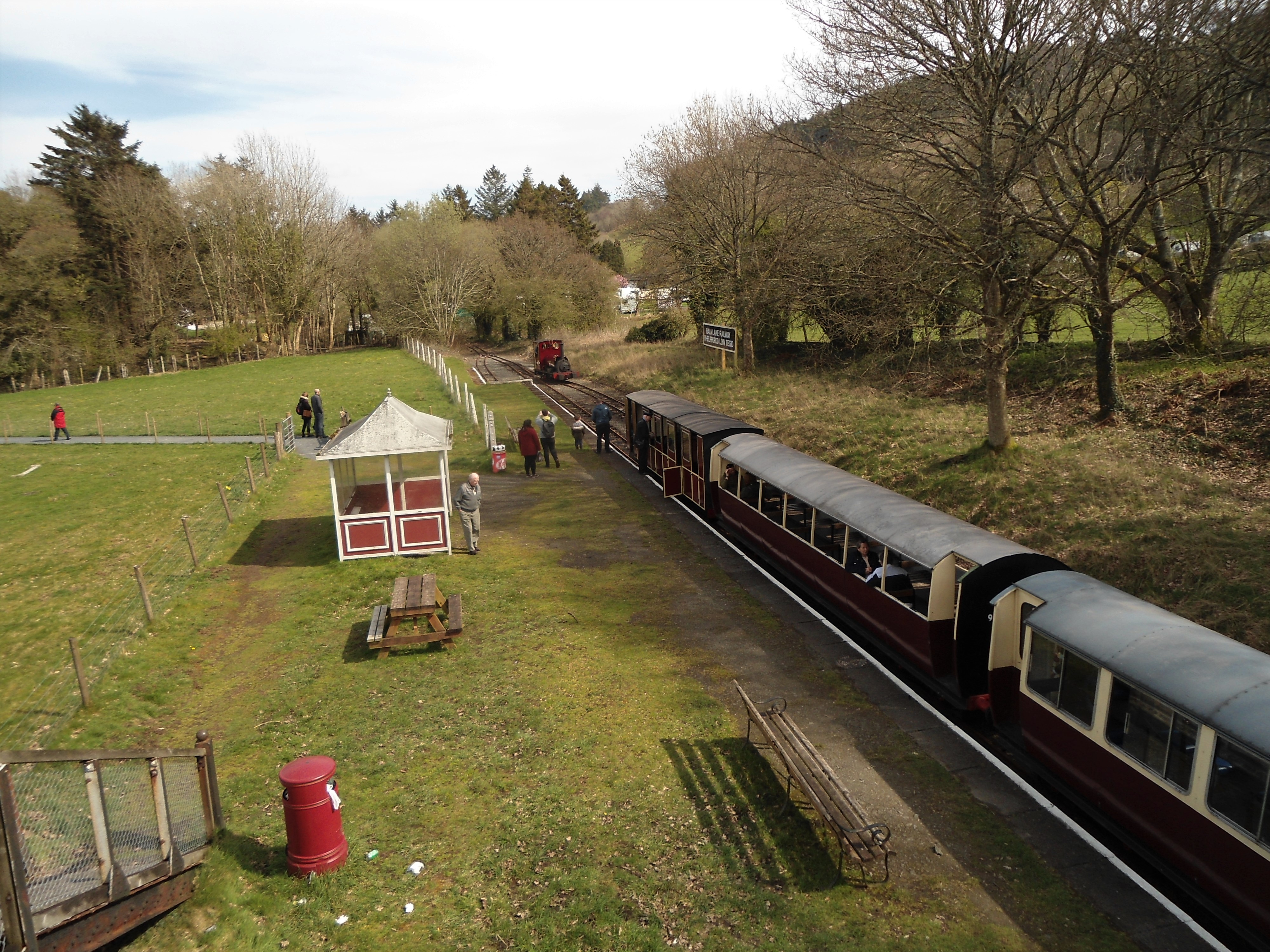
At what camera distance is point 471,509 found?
1672 cm

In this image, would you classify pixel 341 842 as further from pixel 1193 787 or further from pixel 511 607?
pixel 1193 787

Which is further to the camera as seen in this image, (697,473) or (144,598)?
(697,473)

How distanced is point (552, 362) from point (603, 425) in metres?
23.4

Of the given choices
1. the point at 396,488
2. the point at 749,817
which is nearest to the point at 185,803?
the point at 749,817

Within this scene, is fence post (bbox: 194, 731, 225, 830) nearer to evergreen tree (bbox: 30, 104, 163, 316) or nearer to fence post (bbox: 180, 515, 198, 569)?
fence post (bbox: 180, 515, 198, 569)

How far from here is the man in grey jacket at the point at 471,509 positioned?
658 inches

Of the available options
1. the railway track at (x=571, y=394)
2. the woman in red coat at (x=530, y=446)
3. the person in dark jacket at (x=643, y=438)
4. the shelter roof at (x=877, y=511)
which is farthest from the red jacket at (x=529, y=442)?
the shelter roof at (x=877, y=511)

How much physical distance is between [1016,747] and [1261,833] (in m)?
3.44

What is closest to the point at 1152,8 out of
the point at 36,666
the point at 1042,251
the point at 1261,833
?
the point at 1042,251

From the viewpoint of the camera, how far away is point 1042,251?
66.9 ft

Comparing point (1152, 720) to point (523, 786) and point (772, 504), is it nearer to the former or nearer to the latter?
point (523, 786)

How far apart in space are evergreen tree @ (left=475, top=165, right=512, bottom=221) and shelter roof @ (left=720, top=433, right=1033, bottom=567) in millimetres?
107676

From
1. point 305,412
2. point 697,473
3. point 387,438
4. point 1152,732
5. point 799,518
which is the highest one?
point 387,438

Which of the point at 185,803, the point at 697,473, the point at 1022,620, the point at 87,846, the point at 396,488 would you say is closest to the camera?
the point at 87,846
